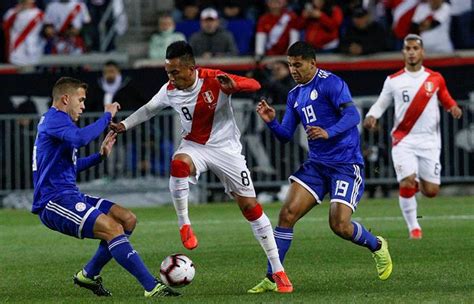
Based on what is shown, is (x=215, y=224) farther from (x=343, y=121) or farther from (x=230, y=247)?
(x=343, y=121)

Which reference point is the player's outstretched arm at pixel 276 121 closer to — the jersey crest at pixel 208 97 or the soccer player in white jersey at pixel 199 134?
the soccer player in white jersey at pixel 199 134

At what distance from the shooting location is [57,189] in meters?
11.7

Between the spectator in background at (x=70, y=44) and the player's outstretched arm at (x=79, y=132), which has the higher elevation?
the spectator in background at (x=70, y=44)

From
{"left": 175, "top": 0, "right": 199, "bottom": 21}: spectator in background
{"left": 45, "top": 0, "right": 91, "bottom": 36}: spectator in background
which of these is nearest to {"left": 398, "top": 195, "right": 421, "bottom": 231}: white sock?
{"left": 175, "top": 0, "right": 199, "bottom": 21}: spectator in background

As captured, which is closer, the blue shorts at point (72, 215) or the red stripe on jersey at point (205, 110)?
the blue shorts at point (72, 215)

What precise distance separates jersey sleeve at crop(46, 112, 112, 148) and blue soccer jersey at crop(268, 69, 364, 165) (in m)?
1.73

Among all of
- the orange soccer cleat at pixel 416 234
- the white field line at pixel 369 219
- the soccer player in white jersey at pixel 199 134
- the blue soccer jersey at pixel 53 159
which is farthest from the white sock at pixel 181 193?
the white field line at pixel 369 219

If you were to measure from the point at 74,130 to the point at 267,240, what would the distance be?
2043 mm

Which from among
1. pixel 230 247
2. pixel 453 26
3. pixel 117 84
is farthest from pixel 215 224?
pixel 453 26

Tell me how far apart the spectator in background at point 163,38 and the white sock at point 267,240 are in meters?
13.0

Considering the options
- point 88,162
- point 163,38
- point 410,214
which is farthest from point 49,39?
point 88,162

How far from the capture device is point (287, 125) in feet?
41.5

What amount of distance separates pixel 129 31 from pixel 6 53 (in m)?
2.45

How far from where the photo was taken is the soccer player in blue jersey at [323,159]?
1251 cm
